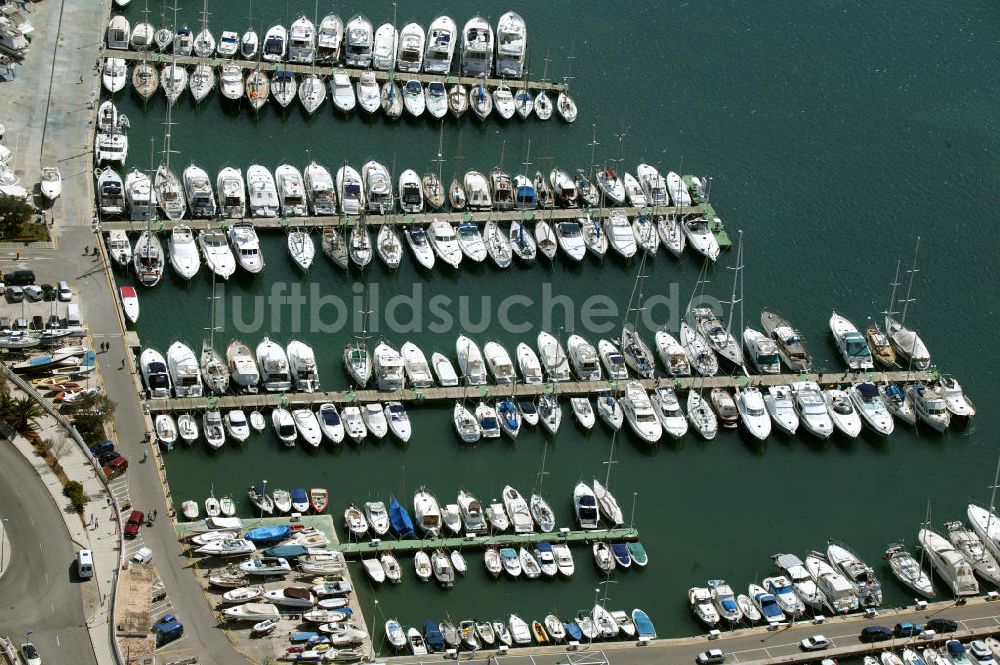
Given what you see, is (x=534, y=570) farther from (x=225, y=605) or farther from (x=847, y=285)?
(x=847, y=285)

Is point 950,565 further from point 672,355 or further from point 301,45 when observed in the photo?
point 301,45

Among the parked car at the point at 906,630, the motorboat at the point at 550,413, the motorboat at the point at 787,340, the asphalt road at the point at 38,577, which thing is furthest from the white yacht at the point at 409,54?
the parked car at the point at 906,630

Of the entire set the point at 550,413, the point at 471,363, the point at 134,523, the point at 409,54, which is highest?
the point at 409,54

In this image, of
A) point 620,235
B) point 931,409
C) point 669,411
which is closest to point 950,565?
point 931,409

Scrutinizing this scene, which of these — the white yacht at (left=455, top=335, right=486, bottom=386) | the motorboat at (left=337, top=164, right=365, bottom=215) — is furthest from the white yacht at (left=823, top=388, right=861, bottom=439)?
the motorboat at (left=337, top=164, right=365, bottom=215)

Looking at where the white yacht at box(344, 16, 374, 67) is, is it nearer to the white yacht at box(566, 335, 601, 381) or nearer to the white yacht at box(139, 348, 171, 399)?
the white yacht at box(566, 335, 601, 381)

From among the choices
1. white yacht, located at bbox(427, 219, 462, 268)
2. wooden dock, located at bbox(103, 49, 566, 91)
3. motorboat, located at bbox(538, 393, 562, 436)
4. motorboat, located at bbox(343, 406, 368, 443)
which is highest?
wooden dock, located at bbox(103, 49, 566, 91)
